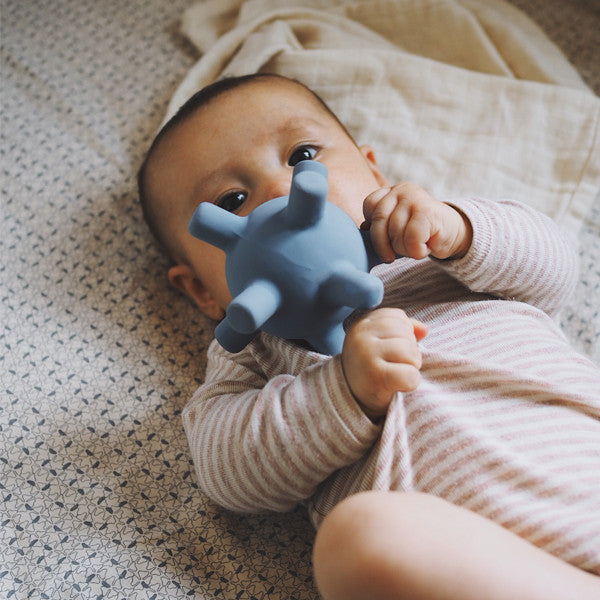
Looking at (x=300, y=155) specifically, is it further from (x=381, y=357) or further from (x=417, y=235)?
(x=381, y=357)

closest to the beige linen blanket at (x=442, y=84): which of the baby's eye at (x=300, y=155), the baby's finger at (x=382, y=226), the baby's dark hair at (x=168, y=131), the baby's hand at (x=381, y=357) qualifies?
the baby's dark hair at (x=168, y=131)

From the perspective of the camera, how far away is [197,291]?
100 cm

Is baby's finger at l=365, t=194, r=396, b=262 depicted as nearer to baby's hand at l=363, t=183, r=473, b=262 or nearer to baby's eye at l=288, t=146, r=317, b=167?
baby's hand at l=363, t=183, r=473, b=262

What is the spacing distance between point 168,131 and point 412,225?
455mm

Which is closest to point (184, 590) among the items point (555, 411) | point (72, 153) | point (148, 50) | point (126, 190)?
point (555, 411)

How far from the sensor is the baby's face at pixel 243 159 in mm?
849

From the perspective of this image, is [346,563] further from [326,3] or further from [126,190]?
[326,3]

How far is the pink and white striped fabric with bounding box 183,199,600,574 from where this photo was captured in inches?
26.1

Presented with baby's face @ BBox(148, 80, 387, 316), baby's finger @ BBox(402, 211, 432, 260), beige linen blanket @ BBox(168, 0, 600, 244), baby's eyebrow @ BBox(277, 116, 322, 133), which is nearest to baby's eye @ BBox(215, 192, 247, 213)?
baby's face @ BBox(148, 80, 387, 316)

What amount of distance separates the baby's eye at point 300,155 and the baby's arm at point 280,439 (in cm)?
30

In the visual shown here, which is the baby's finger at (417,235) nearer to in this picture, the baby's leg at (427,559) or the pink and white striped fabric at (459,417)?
the pink and white striped fabric at (459,417)

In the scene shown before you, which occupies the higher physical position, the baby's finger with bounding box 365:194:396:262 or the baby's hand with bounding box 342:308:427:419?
the baby's finger with bounding box 365:194:396:262

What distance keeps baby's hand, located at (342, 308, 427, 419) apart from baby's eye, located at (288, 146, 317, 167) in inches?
11.4

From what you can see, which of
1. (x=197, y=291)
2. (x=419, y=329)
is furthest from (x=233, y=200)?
(x=419, y=329)
